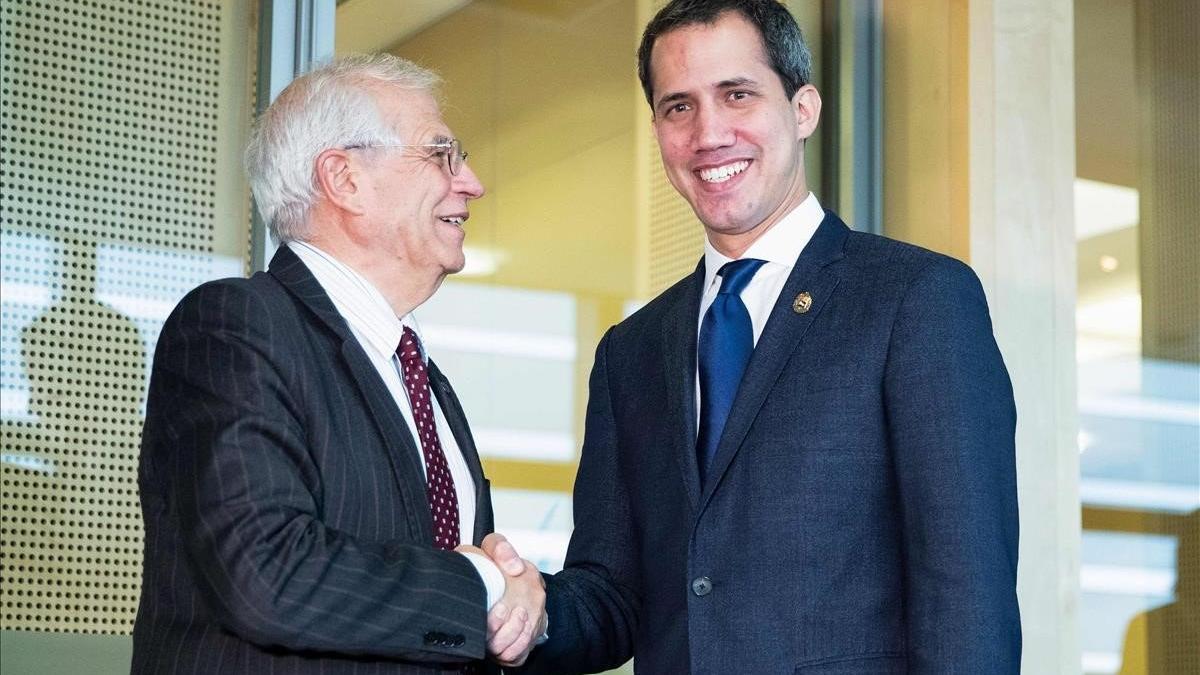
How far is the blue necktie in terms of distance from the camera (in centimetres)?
281

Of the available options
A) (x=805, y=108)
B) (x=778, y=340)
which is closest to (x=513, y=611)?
(x=778, y=340)

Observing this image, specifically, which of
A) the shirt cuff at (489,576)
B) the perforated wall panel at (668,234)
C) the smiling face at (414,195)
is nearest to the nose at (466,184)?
the smiling face at (414,195)

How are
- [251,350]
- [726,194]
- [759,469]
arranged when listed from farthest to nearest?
1. [726,194]
2. [759,469]
3. [251,350]

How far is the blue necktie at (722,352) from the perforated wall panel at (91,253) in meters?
1.84

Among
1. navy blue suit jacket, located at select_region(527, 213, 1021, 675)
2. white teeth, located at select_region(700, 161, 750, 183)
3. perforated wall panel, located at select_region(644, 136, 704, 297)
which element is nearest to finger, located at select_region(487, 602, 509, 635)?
navy blue suit jacket, located at select_region(527, 213, 1021, 675)

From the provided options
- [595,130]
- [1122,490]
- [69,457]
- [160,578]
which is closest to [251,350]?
[160,578]

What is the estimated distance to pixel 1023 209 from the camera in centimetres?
463

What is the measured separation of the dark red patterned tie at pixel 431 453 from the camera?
2711 millimetres

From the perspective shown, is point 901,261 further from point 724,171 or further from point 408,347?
point 408,347

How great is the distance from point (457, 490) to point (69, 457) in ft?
5.52

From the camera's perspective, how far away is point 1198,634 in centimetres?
450

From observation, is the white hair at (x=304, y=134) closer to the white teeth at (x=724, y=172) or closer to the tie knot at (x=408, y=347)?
the tie knot at (x=408, y=347)

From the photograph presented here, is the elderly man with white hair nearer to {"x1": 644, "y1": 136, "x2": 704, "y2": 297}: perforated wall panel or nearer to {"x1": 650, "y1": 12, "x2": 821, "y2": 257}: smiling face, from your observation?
{"x1": 650, "y1": 12, "x2": 821, "y2": 257}: smiling face

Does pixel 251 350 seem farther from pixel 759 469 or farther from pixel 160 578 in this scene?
pixel 759 469
